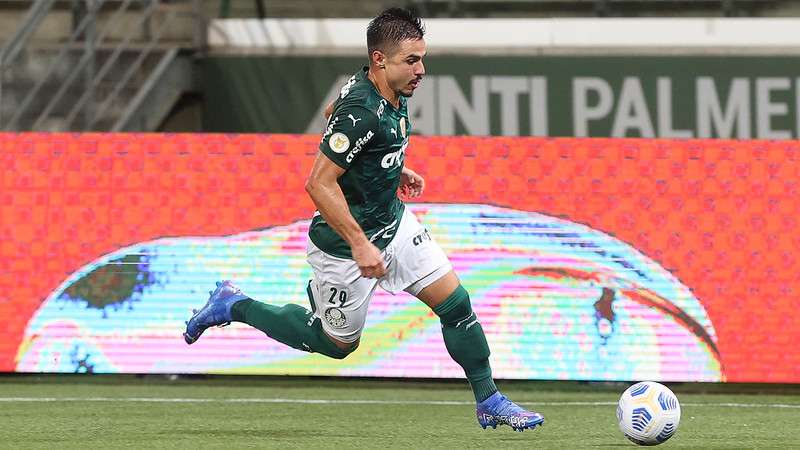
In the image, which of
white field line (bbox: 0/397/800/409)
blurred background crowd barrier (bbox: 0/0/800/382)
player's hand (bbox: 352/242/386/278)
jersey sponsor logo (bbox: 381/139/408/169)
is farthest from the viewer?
blurred background crowd barrier (bbox: 0/0/800/382)

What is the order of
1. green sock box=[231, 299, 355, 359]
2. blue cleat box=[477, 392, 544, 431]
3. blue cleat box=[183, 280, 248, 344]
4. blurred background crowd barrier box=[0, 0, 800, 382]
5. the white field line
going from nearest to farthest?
1. blue cleat box=[477, 392, 544, 431]
2. green sock box=[231, 299, 355, 359]
3. blue cleat box=[183, 280, 248, 344]
4. the white field line
5. blurred background crowd barrier box=[0, 0, 800, 382]

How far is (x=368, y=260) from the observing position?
272 inches

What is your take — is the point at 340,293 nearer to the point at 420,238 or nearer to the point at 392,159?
the point at 420,238

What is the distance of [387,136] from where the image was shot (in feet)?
23.6

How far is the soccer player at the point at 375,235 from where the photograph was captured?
7.06 meters

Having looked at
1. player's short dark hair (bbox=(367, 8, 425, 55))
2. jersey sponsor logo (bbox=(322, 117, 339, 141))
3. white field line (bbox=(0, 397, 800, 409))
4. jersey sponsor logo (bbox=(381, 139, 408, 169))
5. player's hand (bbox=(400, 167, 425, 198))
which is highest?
player's short dark hair (bbox=(367, 8, 425, 55))

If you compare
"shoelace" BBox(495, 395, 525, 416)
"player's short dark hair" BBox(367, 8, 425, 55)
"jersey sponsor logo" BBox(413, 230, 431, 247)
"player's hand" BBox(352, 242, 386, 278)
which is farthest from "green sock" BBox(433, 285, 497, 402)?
"player's short dark hair" BBox(367, 8, 425, 55)

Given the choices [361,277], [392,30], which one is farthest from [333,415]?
[392,30]

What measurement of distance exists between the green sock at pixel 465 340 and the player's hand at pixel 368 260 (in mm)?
569

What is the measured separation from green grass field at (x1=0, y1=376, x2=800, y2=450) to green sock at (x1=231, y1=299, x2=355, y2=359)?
45cm

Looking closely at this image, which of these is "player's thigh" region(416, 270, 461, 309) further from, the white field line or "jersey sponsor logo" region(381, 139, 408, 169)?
the white field line

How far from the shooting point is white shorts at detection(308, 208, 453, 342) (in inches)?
292

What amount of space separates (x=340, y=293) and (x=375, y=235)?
→ 0.34m

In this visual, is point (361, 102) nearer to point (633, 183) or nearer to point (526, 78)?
point (633, 183)
